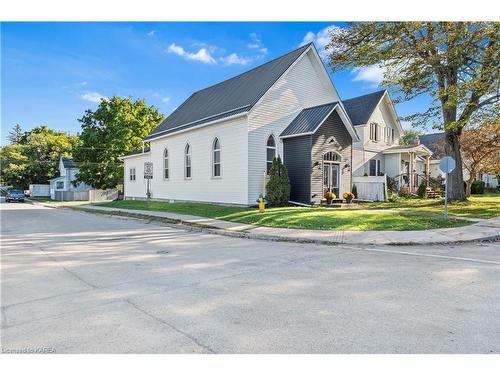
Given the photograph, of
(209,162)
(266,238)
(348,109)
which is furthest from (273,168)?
(348,109)

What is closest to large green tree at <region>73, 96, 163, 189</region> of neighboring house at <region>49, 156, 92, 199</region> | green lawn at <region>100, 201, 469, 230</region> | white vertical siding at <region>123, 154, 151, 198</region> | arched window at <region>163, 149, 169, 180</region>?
neighboring house at <region>49, 156, 92, 199</region>

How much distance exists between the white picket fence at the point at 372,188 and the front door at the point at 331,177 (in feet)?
12.1

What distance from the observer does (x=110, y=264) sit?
→ 727cm

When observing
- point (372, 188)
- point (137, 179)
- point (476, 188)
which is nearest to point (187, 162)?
point (137, 179)

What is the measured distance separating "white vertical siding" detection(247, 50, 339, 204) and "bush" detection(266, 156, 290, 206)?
0.79 m

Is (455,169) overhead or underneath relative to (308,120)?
underneath

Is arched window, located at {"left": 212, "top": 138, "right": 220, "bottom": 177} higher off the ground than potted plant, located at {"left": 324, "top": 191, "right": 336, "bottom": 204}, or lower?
higher

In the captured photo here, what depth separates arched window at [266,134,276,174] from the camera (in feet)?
62.1

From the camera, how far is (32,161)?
58.0 meters

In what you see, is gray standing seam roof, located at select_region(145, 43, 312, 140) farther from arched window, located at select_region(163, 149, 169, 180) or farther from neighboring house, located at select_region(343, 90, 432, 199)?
neighboring house, located at select_region(343, 90, 432, 199)

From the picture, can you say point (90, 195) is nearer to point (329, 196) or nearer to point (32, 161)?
point (32, 161)

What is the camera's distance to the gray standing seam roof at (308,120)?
60.1 feet

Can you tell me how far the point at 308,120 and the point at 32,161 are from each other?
55500 mm

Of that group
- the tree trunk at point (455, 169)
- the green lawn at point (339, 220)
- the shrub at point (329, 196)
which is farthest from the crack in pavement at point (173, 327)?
the tree trunk at point (455, 169)
